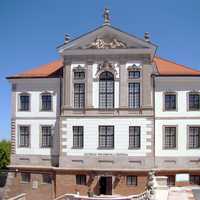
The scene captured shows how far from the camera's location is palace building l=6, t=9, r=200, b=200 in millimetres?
38156

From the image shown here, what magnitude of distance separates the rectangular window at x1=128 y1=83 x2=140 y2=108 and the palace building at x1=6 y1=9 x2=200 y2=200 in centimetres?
8

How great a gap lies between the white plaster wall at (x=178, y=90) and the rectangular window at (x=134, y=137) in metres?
2.26

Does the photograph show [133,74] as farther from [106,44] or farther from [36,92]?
[36,92]

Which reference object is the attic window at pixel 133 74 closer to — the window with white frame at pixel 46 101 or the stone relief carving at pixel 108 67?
the stone relief carving at pixel 108 67

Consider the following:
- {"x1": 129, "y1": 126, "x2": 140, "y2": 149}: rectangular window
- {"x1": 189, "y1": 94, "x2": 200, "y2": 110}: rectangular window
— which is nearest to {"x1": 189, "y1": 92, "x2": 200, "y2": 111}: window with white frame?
{"x1": 189, "y1": 94, "x2": 200, "y2": 110}: rectangular window

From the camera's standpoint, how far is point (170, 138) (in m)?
39.2

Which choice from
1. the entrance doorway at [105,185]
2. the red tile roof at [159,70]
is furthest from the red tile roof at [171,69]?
the entrance doorway at [105,185]

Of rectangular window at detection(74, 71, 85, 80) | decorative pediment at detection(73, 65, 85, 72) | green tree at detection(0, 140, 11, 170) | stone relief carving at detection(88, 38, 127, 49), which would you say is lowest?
green tree at detection(0, 140, 11, 170)

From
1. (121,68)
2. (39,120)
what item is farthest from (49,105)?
(121,68)

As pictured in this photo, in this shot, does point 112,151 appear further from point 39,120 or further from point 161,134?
point 39,120

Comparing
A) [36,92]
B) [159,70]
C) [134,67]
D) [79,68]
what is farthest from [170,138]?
[36,92]

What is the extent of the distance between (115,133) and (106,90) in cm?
352

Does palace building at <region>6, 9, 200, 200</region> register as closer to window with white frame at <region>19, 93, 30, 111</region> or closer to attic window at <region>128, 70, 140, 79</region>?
attic window at <region>128, 70, 140, 79</region>

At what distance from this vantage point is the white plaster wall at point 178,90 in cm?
3912
